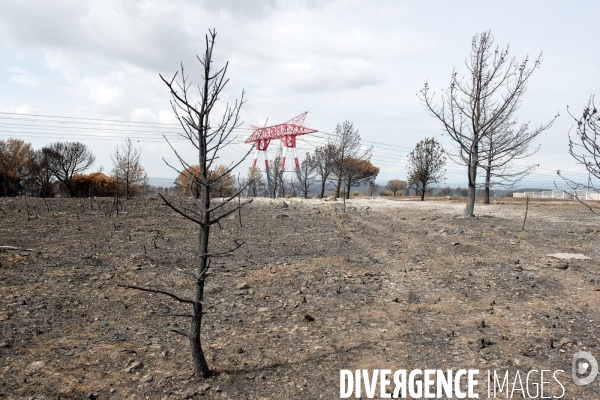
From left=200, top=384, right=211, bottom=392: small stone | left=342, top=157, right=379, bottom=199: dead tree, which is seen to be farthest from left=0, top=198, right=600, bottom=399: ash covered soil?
left=342, top=157, right=379, bottom=199: dead tree

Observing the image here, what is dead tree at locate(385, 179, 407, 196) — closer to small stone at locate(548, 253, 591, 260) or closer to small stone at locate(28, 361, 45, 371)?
small stone at locate(548, 253, 591, 260)

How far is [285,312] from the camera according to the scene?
6.34 m

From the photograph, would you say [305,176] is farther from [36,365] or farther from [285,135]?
[36,365]

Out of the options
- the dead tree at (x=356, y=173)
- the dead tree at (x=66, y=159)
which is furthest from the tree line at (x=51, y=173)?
the dead tree at (x=356, y=173)

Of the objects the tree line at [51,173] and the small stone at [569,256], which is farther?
the tree line at [51,173]

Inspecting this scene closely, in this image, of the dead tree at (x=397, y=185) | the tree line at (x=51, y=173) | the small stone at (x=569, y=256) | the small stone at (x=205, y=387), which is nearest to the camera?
the small stone at (x=205, y=387)

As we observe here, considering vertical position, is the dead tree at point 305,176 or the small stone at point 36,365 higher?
the dead tree at point 305,176

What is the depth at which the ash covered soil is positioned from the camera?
4.35 m

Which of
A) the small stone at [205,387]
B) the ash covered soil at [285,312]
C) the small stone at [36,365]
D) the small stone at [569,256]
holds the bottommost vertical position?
the small stone at [205,387]

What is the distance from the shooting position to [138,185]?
131ft

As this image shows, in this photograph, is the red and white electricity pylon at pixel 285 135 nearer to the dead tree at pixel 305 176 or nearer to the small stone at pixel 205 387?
the dead tree at pixel 305 176

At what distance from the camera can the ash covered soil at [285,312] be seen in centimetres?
435

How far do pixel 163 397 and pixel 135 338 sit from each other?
5.05 feet

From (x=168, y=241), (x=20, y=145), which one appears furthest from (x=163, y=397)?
(x=20, y=145)
